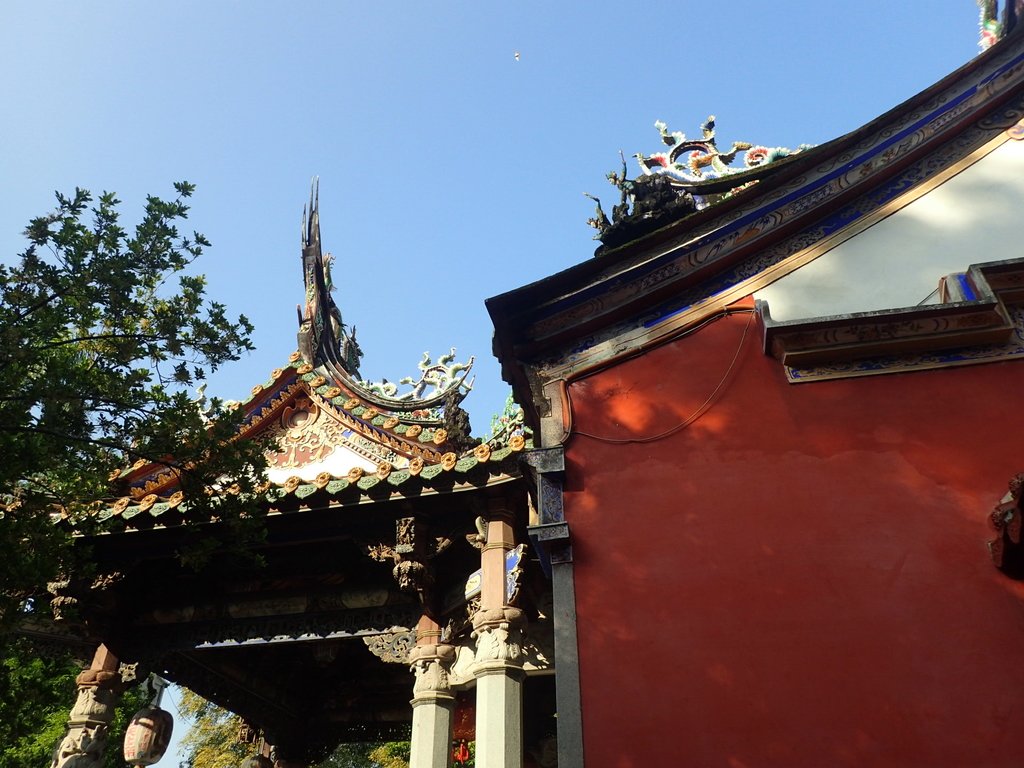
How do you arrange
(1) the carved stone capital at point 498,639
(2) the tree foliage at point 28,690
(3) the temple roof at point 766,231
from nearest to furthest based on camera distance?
(2) the tree foliage at point 28,690
(1) the carved stone capital at point 498,639
(3) the temple roof at point 766,231

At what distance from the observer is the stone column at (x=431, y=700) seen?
6324mm

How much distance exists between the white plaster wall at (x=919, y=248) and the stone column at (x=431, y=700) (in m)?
4.06

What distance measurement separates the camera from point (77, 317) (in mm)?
5457

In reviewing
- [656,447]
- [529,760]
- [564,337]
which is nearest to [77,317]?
[564,337]

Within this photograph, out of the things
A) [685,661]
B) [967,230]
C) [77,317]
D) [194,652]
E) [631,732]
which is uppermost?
[967,230]

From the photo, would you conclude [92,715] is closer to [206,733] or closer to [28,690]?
[28,690]

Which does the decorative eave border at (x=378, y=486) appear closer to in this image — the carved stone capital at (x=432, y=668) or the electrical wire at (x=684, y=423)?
the electrical wire at (x=684, y=423)

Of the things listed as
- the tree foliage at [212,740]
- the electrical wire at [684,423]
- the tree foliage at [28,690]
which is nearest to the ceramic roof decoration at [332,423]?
the tree foliage at [28,690]

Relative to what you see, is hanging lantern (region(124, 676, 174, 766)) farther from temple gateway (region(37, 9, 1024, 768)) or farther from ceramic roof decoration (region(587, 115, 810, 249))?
ceramic roof decoration (region(587, 115, 810, 249))

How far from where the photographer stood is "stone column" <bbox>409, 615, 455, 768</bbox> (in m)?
6.32

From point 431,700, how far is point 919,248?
5.37 meters

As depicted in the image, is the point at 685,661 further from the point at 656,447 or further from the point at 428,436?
the point at 428,436

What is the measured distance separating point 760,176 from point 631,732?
514 cm

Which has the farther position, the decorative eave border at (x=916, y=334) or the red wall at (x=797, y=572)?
the decorative eave border at (x=916, y=334)
